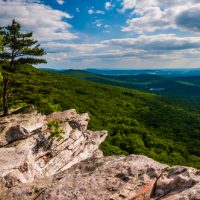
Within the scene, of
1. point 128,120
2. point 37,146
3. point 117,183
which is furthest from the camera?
point 128,120

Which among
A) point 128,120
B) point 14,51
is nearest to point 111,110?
point 128,120

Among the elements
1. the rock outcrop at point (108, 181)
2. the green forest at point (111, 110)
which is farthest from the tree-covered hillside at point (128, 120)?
the rock outcrop at point (108, 181)

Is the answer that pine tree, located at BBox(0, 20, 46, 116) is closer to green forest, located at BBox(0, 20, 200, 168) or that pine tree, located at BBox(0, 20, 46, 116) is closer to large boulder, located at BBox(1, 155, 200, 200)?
green forest, located at BBox(0, 20, 200, 168)

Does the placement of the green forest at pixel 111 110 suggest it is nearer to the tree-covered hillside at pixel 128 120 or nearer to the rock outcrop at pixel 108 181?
the tree-covered hillside at pixel 128 120

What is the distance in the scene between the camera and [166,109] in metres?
176

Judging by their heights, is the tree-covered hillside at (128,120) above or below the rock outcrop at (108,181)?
below

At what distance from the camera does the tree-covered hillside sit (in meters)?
41.9

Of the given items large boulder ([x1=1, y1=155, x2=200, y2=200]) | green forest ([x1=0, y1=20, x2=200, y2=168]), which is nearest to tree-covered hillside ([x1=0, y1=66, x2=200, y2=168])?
green forest ([x1=0, y1=20, x2=200, y2=168])

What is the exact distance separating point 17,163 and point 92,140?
1747 cm

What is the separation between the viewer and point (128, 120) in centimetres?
12262

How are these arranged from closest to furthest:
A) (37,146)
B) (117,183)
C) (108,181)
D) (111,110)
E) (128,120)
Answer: (117,183) → (108,181) → (37,146) → (128,120) → (111,110)

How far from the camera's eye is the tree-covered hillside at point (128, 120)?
41906 millimetres

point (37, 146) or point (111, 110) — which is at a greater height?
point (37, 146)

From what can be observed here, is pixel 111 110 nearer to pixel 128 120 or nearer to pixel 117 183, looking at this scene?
pixel 128 120
